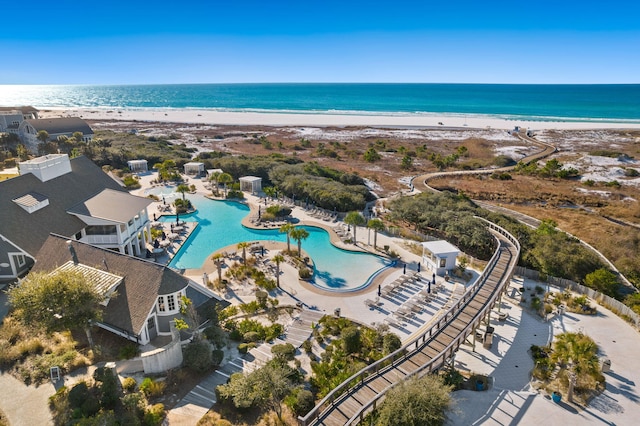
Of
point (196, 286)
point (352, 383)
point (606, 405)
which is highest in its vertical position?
point (196, 286)

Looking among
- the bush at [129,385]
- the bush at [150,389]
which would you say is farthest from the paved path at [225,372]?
the bush at [129,385]

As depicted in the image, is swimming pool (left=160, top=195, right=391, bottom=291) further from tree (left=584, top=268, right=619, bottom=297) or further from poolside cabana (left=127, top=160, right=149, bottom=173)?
poolside cabana (left=127, top=160, right=149, bottom=173)

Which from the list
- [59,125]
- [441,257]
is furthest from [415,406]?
[59,125]

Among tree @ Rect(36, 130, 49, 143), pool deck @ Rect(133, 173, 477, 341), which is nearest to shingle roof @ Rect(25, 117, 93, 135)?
tree @ Rect(36, 130, 49, 143)

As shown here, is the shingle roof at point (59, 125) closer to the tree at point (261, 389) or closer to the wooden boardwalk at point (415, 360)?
the tree at point (261, 389)

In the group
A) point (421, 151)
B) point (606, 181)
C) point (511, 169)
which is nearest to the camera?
point (606, 181)

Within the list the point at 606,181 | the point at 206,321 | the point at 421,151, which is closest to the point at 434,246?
the point at 206,321

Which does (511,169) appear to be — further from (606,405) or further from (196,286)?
(196,286)
